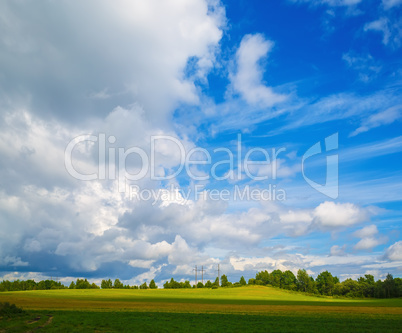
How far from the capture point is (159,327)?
34438 mm

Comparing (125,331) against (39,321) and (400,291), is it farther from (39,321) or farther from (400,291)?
(400,291)

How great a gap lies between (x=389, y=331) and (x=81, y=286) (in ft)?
642

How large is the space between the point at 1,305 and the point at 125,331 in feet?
70.6

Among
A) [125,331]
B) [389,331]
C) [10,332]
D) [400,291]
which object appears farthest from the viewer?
[400,291]

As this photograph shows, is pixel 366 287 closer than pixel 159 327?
No

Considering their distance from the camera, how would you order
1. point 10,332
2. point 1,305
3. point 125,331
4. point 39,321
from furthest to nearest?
1. point 1,305
2. point 39,321
3. point 125,331
4. point 10,332

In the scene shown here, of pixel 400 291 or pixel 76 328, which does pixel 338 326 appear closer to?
pixel 76 328

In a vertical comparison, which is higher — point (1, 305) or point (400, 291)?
point (1, 305)

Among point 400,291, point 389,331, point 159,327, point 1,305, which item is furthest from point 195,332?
point 400,291

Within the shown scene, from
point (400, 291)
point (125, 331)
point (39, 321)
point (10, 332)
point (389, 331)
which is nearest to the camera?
point (10, 332)

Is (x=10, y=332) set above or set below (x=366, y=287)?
above

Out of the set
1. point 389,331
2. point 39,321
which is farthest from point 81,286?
point 389,331

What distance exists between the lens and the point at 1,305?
42469 millimetres

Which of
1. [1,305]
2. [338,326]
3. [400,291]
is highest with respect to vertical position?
[1,305]
